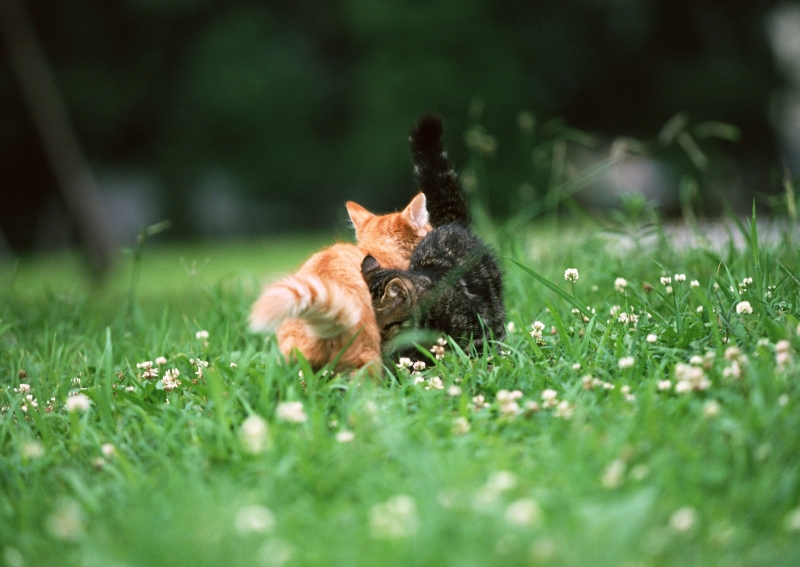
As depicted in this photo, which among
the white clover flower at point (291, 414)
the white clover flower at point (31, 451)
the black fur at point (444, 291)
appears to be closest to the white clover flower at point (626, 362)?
the black fur at point (444, 291)

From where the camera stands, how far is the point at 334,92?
16.3m

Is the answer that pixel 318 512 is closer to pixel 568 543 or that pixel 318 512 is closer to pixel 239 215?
pixel 568 543

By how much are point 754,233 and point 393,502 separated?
1.76 meters

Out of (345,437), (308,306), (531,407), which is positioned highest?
(308,306)

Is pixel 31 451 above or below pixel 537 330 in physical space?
above

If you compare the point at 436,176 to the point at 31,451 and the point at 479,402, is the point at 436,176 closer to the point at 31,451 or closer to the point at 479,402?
the point at 479,402

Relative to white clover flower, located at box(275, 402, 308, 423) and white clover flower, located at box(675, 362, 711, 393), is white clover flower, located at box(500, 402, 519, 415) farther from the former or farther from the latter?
white clover flower, located at box(275, 402, 308, 423)

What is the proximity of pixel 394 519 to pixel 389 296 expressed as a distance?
1.17 m

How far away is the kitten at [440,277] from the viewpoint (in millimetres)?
2521

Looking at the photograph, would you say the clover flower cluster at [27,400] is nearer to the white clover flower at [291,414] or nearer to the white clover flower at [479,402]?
the white clover flower at [291,414]

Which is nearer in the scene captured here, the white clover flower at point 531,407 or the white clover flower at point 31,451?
the white clover flower at point 31,451

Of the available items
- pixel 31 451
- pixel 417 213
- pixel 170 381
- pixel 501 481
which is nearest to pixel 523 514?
pixel 501 481

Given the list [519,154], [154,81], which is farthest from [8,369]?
[154,81]

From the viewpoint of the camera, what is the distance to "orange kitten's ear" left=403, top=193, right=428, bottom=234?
3178mm
